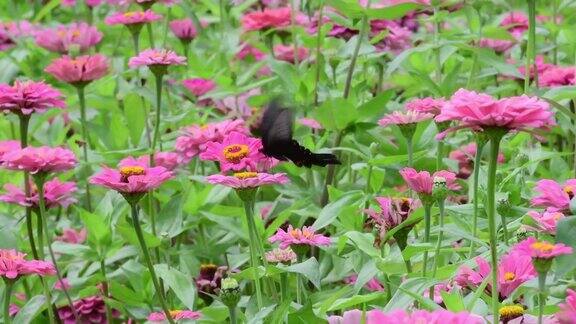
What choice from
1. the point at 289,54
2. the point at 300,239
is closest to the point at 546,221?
the point at 300,239

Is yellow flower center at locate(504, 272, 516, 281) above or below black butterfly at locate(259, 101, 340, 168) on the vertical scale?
below

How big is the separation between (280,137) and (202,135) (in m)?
0.25

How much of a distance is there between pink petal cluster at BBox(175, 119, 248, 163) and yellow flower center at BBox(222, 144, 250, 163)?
7.3 inches

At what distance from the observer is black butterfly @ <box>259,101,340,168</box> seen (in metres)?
1.32

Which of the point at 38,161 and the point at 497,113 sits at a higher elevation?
the point at 497,113

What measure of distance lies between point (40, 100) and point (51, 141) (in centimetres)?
56

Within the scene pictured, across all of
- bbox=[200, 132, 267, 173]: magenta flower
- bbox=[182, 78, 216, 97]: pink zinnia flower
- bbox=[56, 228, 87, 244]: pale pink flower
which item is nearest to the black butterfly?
bbox=[200, 132, 267, 173]: magenta flower

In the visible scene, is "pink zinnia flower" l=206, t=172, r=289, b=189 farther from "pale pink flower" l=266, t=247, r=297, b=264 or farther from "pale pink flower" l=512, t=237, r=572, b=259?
"pale pink flower" l=512, t=237, r=572, b=259

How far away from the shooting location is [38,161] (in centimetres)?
137

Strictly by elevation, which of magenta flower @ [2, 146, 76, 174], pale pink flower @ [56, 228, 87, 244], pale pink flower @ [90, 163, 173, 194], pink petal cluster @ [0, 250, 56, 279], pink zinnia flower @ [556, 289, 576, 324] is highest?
pink zinnia flower @ [556, 289, 576, 324]

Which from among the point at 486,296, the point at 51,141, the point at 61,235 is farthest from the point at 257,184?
the point at 51,141

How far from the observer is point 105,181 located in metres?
1.18

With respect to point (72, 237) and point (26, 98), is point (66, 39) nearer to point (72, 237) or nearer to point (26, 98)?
point (72, 237)

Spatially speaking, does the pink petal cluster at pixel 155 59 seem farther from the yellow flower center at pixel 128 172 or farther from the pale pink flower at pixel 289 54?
the pale pink flower at pixel 289 54
